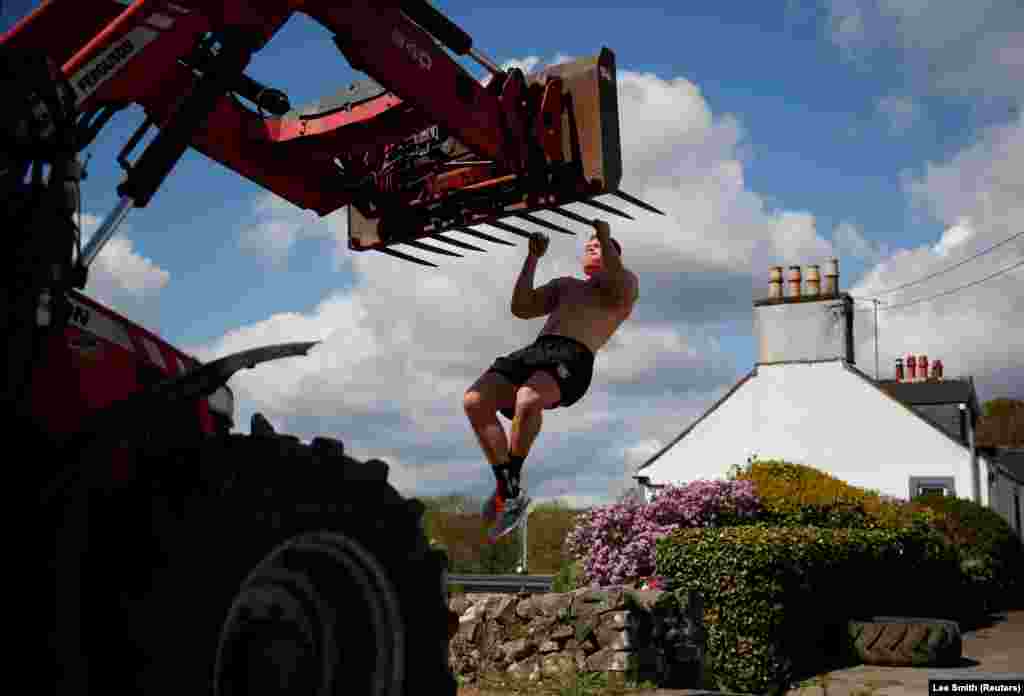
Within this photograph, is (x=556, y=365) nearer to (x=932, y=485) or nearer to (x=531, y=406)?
(x=531, y=406)

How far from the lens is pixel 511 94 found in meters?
6.02

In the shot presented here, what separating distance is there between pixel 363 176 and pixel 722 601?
789cm

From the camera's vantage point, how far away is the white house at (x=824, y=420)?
26906mm

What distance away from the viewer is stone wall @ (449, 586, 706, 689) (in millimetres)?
9828

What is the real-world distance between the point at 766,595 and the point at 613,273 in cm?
730

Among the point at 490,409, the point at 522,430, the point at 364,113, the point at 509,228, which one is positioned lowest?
the point at 522,430

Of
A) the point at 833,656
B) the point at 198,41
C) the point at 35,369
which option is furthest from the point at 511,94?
the point at 833,656

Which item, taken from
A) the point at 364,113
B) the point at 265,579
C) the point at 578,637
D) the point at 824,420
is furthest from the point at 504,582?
the point at 265,579

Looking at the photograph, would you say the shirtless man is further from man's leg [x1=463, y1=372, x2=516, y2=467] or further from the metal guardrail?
the metal guardrail

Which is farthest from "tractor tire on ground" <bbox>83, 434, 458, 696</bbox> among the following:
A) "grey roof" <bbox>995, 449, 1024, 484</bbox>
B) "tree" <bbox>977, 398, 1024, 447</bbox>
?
"tree" <bbox>977, 398, 1024, 447</bbox>

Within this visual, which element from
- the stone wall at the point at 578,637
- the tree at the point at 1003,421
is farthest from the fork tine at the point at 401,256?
the tree at the point at 1003,421

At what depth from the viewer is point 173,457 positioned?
126 inches

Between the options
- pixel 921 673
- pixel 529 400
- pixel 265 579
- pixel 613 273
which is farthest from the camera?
pixel 921 673

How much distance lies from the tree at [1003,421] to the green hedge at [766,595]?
4472cm
